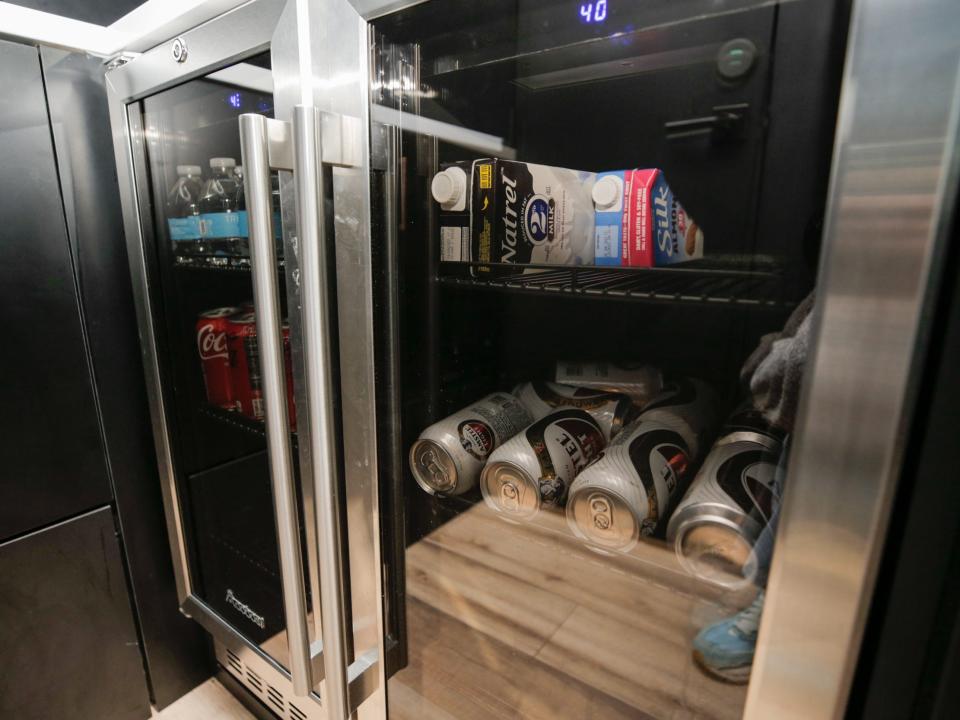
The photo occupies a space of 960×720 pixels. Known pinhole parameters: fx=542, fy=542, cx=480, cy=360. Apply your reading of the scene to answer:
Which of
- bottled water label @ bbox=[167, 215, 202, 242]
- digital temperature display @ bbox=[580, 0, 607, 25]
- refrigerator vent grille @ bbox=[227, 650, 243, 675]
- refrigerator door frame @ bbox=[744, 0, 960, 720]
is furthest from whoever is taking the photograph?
refrigerator vent grille @ bbox=[227, 650, 243, 675]

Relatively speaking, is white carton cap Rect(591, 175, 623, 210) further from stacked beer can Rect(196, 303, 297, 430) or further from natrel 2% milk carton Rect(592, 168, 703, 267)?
stacked beer can Rect(196, 303, 297, 430)

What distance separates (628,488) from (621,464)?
0.03 metres

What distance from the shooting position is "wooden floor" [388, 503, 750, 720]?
1.83 feet

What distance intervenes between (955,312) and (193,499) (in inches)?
45.8

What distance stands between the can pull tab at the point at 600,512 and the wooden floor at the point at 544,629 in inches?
1.5

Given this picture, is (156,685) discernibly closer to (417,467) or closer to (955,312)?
(417,467)

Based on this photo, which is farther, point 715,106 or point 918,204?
point 715,106

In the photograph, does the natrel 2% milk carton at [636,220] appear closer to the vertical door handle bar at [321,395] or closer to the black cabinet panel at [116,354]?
the vertical door handle bar at [321,395]

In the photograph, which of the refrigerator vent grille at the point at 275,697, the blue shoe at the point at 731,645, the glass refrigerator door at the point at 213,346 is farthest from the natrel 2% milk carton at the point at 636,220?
the refrigerator vent grille at the point at 275,697

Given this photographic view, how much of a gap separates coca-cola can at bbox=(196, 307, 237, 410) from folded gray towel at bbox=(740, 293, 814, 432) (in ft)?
2.94

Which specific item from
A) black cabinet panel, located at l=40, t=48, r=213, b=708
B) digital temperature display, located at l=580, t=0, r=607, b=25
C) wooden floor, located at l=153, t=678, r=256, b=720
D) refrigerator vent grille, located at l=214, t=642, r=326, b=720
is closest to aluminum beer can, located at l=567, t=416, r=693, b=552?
digital temperature display, located at l=580, t=0, r=607, b=25

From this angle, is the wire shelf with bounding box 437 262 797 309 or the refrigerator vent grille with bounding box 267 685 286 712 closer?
the wire shelf with bounding box 437 262 797 309

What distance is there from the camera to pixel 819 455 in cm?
37

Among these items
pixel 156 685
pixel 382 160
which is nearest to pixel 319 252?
pixel 382 160
